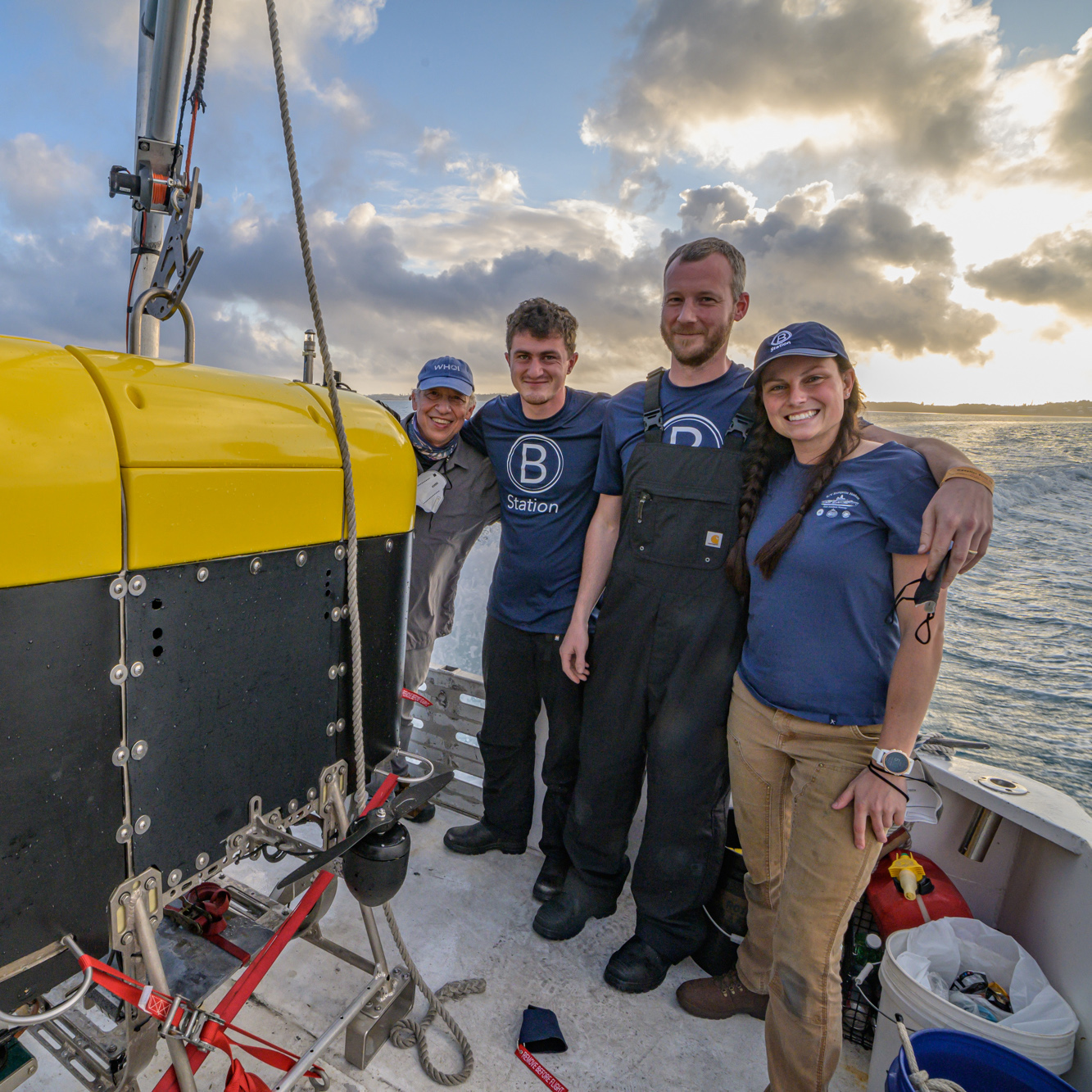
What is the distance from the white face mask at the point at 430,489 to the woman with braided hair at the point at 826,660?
3.69 ft

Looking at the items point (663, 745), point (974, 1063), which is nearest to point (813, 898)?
point (974, 1063)

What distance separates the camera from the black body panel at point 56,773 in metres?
0.74

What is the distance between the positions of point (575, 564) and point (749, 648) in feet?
2.20

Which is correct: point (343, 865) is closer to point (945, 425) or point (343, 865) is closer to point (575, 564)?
point (575, 564)

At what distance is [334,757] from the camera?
1197 mm

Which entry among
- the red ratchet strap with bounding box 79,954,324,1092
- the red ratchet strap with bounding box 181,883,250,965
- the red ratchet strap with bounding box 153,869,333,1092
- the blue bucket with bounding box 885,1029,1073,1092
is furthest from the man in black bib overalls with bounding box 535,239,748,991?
the red ratchet strap with bounding box 79,954,324,1092

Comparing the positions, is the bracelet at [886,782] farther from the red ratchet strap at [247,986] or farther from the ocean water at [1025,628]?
the ocean water at [1025,628]

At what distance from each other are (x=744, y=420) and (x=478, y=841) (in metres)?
1.73

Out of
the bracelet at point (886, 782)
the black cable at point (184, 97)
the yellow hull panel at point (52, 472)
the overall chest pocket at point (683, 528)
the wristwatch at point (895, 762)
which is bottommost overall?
the bracelet at point (886, 782)

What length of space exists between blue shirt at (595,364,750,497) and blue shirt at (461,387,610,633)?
140 mm

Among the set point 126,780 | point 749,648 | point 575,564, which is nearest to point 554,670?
point 575,564

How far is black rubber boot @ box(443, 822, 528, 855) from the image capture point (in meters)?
2.39

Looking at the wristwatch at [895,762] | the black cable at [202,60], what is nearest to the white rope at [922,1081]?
the wristwatch at [895,762]

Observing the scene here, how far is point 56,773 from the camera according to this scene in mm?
788
